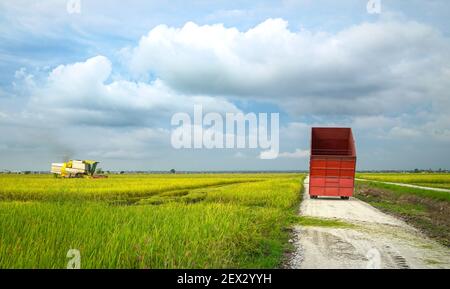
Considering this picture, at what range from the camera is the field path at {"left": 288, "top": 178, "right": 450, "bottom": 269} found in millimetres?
7020

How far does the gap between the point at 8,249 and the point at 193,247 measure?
8.50ft

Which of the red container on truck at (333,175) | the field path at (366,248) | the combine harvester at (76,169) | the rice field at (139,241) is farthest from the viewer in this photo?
the combine harvester at (76,169)

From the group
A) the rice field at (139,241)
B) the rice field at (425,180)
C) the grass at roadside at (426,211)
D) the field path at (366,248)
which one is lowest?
the rice field at (425,180)

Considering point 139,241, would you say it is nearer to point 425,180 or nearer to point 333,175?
point 333,175

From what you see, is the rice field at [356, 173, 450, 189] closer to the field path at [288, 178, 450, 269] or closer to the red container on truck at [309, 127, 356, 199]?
the red container on truck at [309, 127, 356, 199]

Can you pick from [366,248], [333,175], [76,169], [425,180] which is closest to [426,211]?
[333,175]

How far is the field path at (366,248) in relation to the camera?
7.02 meters

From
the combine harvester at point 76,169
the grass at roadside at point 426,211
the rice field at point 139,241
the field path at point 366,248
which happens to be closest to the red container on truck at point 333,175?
the grass at roadside at point 426,211

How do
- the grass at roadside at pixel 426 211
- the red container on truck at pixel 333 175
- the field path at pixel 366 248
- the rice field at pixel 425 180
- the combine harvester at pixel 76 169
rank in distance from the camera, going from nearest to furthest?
the field path at pixel 366 248, the grass at roadside at pixel 426 211, the red container on truck at pixel 333 175, the rice field at pixel 425 180, the combine harvester at pixel 76 169

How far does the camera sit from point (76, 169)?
55.8 meters

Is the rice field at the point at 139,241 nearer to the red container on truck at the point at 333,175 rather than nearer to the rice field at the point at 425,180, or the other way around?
the red container on truck at the point at 333,175

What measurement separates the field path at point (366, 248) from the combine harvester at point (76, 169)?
160 ft

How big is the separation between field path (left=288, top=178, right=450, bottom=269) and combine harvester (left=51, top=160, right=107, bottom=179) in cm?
4871
